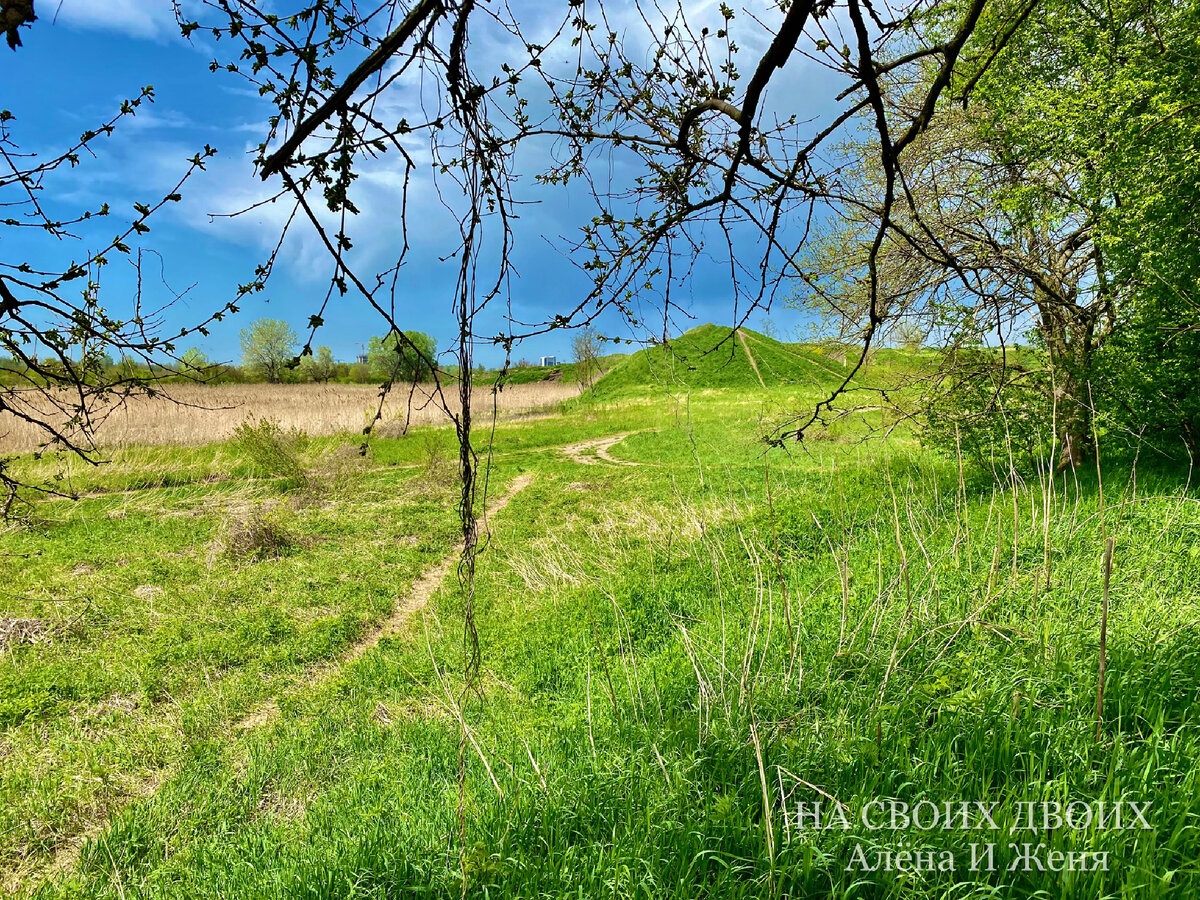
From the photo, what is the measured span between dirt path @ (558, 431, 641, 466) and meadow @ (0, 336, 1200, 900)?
7.98 metres

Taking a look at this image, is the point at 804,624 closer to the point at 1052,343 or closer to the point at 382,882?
the point at 382,882

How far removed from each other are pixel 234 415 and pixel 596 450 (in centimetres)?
1606

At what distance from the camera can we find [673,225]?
229cm

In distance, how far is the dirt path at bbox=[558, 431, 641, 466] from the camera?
1798 centimetres

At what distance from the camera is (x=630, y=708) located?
3676 mm

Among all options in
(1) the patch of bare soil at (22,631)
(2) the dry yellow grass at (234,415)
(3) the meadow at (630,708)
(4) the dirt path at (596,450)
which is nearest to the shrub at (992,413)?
(3) the meadow at (630,708)

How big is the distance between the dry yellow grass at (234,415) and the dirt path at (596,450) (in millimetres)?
3367

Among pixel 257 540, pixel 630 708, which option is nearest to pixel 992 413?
pixel 630 708

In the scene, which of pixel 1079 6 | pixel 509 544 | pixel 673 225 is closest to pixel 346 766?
pixel 673 225

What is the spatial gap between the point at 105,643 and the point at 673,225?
8.22 meters

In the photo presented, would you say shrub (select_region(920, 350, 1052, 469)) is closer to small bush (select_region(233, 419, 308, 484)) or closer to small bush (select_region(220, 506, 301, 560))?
small bush (select_region(220, 506, 301, 560))

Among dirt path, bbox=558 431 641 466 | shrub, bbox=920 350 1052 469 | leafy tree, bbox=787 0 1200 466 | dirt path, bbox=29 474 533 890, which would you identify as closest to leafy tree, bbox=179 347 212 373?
dirt path, bbox=29 474 533 890

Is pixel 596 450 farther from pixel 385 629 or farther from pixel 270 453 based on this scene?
pixel 385 629

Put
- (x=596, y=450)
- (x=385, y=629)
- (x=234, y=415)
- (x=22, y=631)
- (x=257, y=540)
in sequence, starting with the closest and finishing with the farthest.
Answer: (x=22, y=631)
(x=385, y=629)
(x=257, y=540)
(x=596, y=450)
(x=234, y=415)
